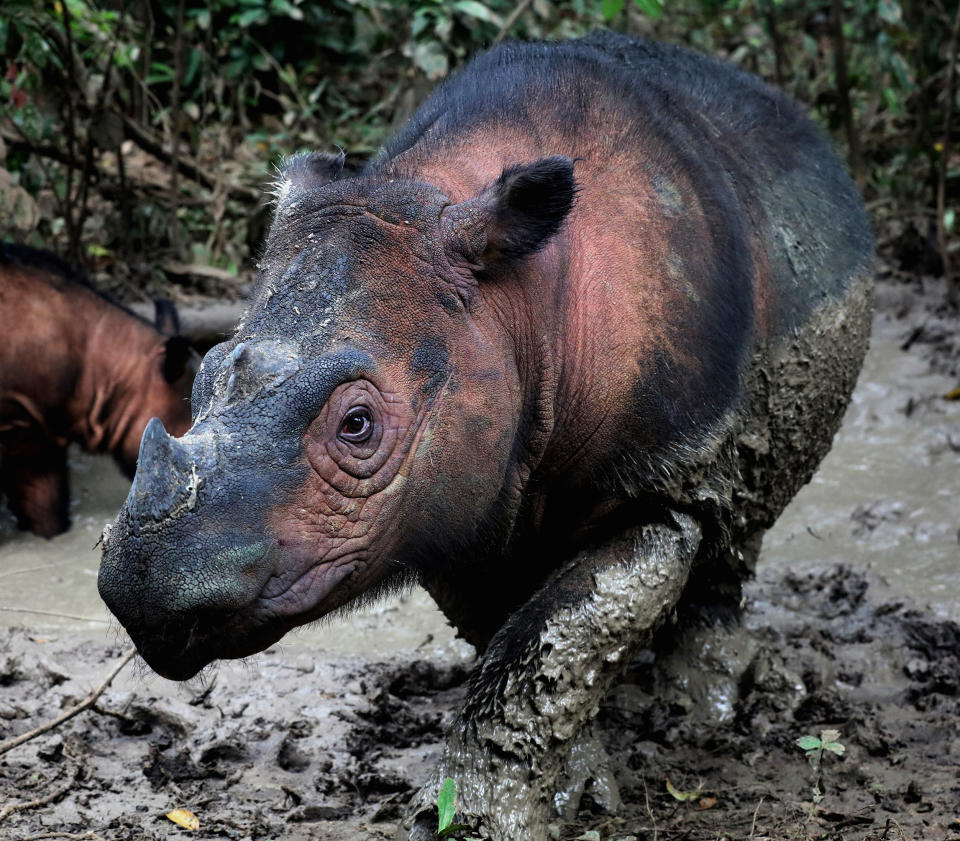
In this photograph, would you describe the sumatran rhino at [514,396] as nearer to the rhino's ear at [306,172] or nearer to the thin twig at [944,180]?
the rhino's ear at [306,172]

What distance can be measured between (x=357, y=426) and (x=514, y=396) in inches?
19.2

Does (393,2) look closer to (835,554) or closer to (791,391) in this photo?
(835,554)

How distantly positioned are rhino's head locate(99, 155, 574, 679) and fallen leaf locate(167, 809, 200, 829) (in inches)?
36.5

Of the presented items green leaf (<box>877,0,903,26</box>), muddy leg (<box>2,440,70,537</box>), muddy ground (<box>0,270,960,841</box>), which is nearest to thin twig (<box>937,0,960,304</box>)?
green leaf (<box>877,0,903,26</box>)

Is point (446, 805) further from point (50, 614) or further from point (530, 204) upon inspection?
point (50, 614)

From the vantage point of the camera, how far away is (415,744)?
3896 millimetres

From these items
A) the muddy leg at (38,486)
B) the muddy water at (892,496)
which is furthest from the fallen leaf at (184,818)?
the muddy leg at (38,486)

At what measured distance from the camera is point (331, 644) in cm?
476

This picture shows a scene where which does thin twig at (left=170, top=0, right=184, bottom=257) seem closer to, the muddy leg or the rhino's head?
the muddy leg

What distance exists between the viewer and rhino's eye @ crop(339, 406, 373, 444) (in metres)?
2.60

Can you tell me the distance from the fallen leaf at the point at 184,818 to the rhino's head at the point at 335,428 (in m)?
0.93

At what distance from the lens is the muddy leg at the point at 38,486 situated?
6055mm

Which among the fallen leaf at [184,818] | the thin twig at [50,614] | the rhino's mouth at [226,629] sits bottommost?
the thin twig at [50,614]

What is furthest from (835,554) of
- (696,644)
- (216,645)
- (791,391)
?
(216,645)
